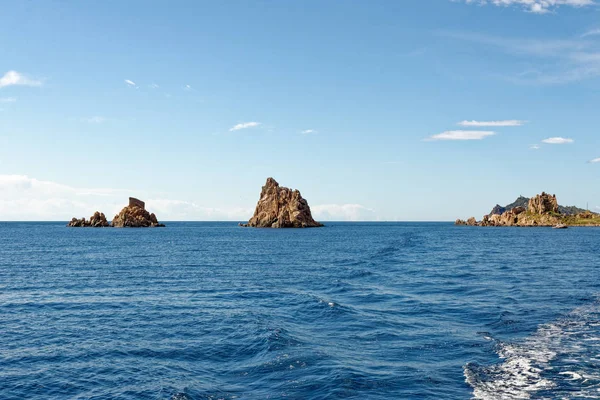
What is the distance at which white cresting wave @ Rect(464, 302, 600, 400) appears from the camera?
70.7ft

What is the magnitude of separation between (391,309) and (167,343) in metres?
19.8

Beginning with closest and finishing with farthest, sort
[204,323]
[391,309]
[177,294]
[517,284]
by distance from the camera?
[204,323] → [391,309] → [177,294] → [517,284]

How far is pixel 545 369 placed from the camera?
977 inches

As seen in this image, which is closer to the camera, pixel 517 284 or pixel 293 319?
pixel 293 319

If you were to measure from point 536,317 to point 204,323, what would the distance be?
2631 centimetres

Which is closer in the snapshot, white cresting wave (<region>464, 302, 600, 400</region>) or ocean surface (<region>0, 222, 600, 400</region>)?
white cresting wave (<region>464, 302, 600, 400</region>)

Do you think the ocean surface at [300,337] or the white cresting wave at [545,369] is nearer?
the white cresting wave at [545,369]

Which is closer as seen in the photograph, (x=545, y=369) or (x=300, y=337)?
(x=545, y=369)

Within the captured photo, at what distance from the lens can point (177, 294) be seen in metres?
49.6

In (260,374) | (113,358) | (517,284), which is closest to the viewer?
(260,374)

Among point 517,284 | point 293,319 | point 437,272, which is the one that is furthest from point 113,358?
point 437,272

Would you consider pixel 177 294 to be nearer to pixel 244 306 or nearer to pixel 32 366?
pixel 244 306

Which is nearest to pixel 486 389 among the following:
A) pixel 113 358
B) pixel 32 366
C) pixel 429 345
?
pixel 429 345

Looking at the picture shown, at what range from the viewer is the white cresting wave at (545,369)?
21562 millimetres
